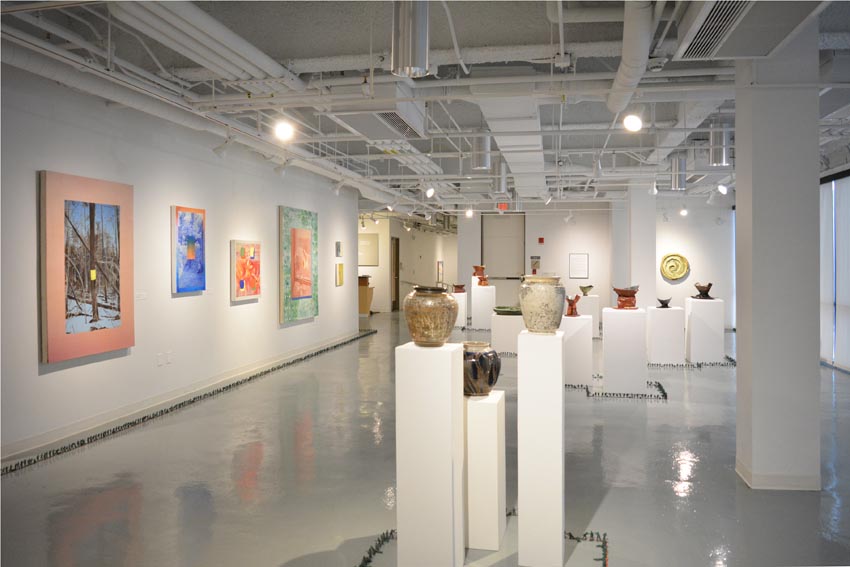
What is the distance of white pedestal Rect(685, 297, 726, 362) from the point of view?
10359mm

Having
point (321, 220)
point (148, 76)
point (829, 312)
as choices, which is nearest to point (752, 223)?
point (148, 76)

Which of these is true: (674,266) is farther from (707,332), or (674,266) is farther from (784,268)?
(784,268)

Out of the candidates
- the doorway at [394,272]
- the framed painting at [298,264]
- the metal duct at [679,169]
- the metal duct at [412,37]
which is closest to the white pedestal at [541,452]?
the metal duct at [412,37]

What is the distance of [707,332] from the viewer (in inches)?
410

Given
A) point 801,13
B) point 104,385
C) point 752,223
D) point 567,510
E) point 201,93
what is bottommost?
point 567,510

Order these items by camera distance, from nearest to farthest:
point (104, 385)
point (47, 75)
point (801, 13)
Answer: point (801, 13) → point (47, 75) → point (104, 385)

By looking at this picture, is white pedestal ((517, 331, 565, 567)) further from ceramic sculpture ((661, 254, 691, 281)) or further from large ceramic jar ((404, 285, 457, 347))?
ceramic sculpture ((661, 254, 691, 281))

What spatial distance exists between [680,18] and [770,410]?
111 inches

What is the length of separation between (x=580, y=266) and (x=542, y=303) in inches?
537

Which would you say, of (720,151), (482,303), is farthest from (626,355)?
(482,303)

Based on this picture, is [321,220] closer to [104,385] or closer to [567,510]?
[104,385]

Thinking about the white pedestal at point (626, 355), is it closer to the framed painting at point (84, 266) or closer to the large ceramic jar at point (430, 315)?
the large ceramic jar at point (430, 315)

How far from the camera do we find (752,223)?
483 cm

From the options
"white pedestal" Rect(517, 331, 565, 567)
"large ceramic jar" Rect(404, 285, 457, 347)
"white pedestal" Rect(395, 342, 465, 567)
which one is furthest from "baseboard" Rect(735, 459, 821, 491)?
"large ceramic jar" Rect(404, 285, 457, 347)
